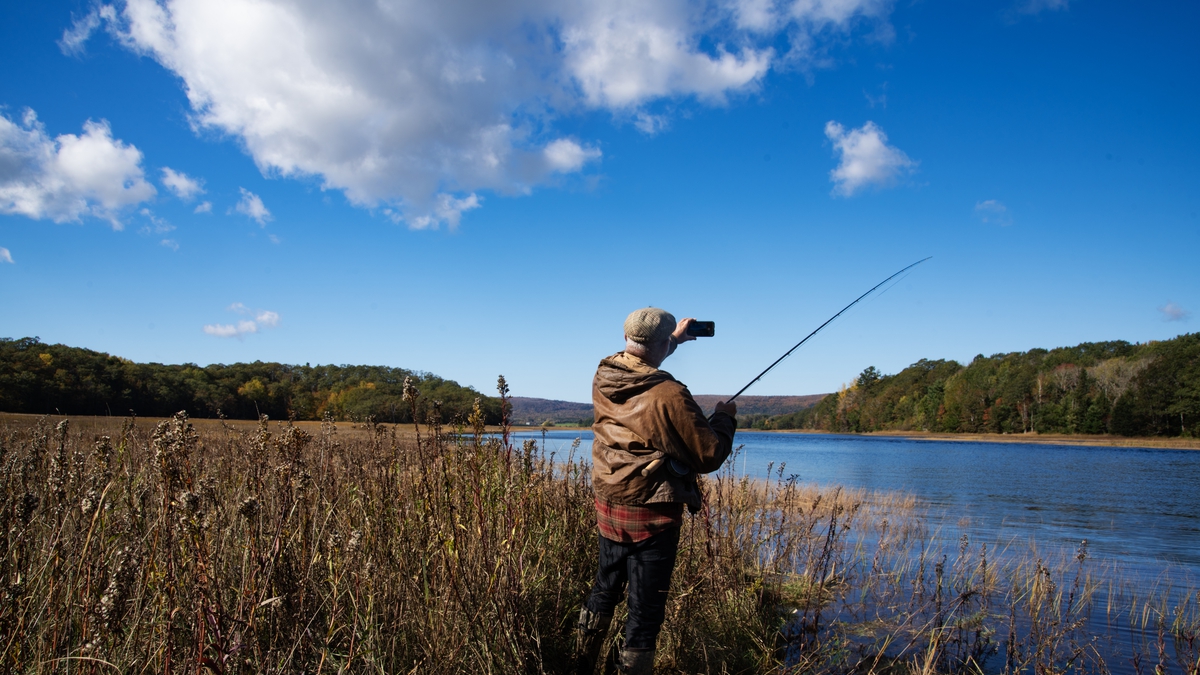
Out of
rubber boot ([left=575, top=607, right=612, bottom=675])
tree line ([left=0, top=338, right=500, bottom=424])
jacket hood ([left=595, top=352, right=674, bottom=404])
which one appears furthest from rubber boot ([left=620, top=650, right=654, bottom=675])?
tree line ([left=0, top=338, right=500, bottom=424])

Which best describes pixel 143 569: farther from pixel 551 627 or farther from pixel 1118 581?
pixel 1118 581

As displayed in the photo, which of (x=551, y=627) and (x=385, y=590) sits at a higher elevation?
(x=385, y=590)

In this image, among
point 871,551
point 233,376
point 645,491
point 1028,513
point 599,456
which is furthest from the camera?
point 233,376

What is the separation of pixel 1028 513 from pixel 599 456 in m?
14.3

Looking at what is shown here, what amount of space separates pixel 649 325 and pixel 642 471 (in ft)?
2.24

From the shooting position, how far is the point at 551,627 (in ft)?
12.1

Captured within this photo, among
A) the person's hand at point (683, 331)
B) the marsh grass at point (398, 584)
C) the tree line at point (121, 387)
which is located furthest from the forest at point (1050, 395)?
the person's hand at point (683, 331)

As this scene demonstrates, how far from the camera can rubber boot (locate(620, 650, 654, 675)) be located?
2.80 m

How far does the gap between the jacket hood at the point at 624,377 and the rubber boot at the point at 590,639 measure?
1.09m

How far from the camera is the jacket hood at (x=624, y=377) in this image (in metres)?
2.76

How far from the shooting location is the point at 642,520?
9.09ft

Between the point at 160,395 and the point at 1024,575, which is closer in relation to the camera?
the point at 1024,575

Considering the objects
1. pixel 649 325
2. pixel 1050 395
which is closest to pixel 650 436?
pixel 649 325

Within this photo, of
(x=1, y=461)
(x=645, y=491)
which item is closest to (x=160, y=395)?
(x=1, y=461)
